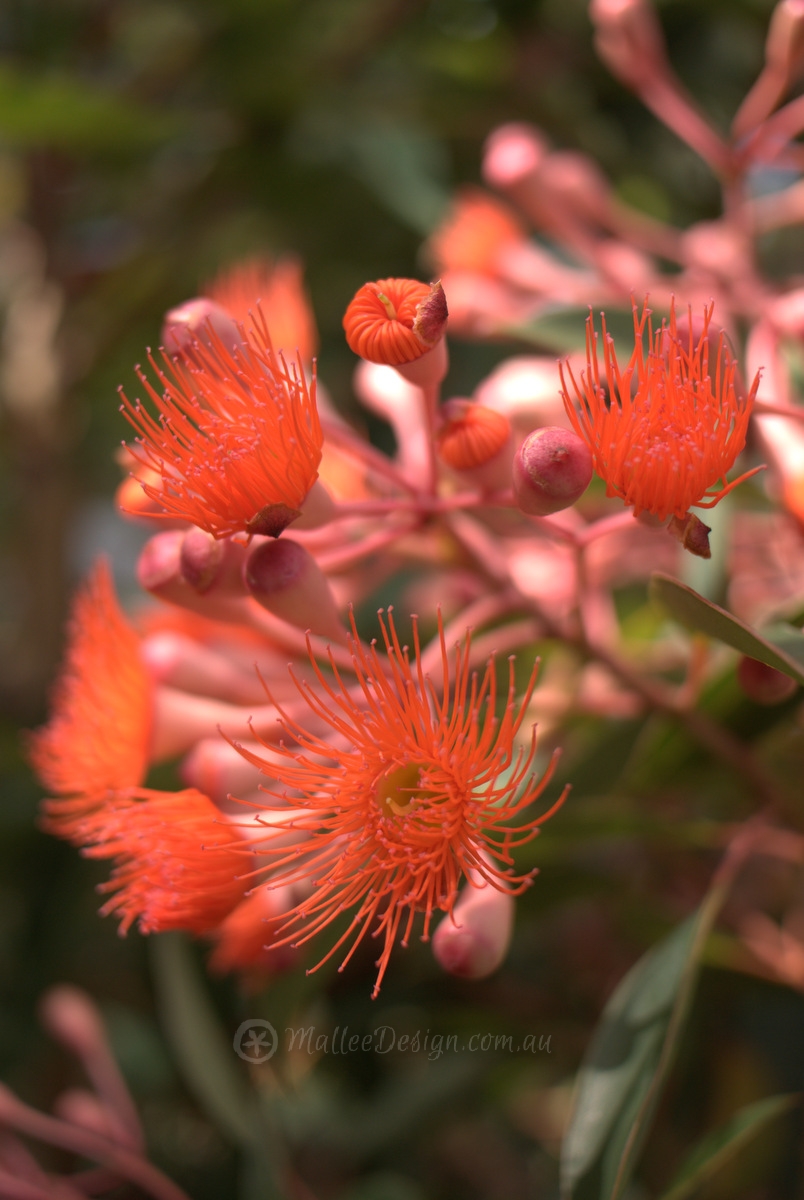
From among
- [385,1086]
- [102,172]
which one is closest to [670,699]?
[385,1086]

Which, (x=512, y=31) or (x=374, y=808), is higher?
(x=512, y=31)

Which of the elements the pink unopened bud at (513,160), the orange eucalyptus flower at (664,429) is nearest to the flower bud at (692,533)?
the orange eucalyptus flower at (664,429)

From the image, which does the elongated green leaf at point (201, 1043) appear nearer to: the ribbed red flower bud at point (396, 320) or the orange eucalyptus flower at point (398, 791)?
the orange eucalyptus flower at point (398, 791)

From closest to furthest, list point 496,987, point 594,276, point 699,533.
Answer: point 699,533, point 594,276, point 496,987

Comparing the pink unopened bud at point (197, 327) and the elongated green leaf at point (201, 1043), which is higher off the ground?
the pink unopened bud at point (197, 327)

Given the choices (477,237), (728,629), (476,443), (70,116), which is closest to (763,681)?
(728,629)

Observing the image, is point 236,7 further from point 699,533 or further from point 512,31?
point 699,533
